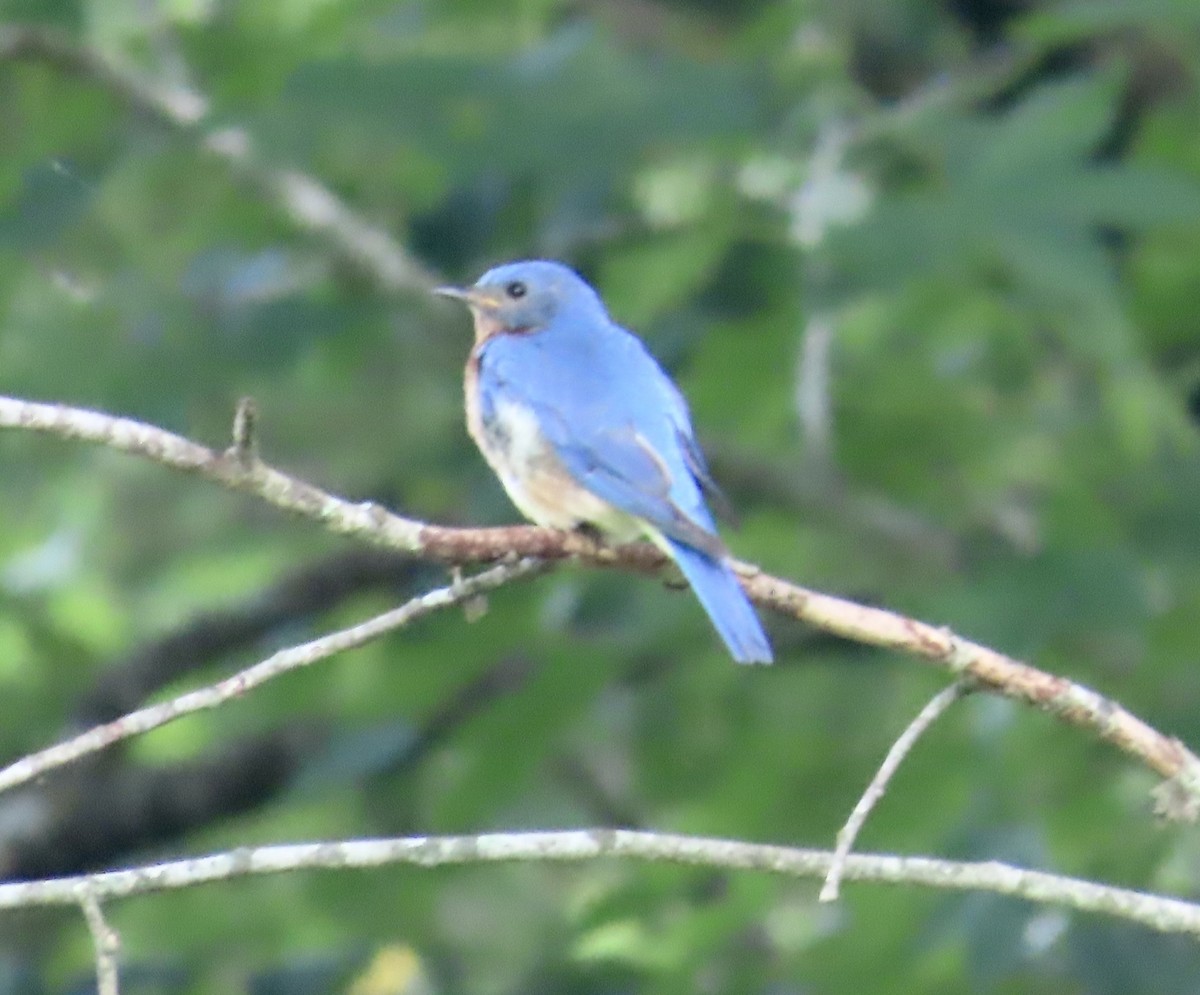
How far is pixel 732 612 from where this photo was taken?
4.30m

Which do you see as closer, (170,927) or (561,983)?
(561,983)

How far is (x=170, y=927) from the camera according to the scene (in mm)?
6418

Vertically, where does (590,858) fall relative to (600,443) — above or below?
below

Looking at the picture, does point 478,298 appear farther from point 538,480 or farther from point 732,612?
point 732,612

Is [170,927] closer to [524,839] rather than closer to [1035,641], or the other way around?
[1035,641]

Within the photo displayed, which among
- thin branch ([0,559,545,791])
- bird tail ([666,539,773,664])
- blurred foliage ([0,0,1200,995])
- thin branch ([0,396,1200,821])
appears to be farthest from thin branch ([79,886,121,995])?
blurred foliage ([0,0,1200,995])

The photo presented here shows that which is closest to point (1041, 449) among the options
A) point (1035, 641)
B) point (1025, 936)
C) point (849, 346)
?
point (849, 346)

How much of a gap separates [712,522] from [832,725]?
5.37 ft

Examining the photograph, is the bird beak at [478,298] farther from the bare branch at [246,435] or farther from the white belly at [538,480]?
the bare branch at [246,435]

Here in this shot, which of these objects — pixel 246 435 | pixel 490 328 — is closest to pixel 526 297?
pixel 490 328

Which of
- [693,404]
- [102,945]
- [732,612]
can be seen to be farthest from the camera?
[693,404]

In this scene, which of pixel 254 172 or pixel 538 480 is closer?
pixel 538 480

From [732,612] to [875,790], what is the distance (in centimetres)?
91

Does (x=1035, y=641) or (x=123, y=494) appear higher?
(x=123, y=494)
